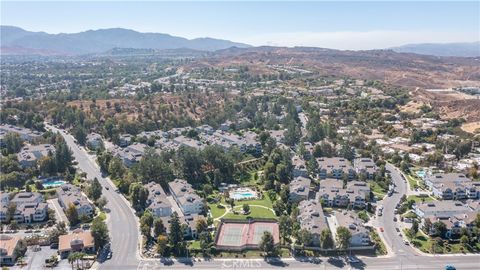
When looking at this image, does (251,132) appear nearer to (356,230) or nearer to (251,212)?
(251,212)

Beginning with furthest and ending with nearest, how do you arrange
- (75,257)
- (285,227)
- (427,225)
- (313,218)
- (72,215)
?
(72,215)
(313,218)
(427,225)
(285,227)
(75,257)

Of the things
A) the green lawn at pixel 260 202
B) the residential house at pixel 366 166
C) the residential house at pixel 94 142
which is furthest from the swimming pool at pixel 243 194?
the residential house at pixel 94 142

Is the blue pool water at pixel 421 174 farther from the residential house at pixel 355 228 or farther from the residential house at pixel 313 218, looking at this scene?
the residential house at pixel 313 218

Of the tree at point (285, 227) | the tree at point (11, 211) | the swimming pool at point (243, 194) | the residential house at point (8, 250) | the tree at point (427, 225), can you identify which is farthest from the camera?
the swimming pool at point (243, 194)

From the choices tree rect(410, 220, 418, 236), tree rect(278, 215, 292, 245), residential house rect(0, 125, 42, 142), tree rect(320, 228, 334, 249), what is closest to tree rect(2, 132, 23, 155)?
residential house rect(0, 125, 42, 142)

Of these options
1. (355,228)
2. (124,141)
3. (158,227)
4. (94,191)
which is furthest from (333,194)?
(124,141)

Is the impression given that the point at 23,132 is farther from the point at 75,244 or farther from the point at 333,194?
the point at 333,194
